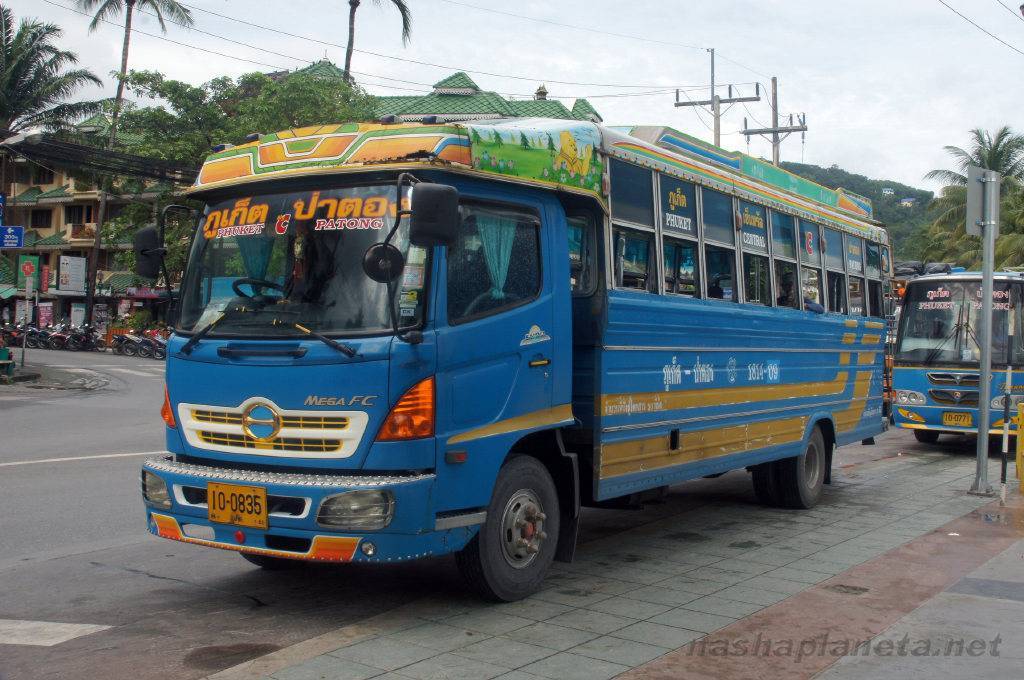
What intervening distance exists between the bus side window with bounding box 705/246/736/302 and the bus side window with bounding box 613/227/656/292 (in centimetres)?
103

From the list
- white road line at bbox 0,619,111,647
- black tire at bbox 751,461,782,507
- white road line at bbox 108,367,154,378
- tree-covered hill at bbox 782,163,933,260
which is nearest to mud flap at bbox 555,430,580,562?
white road line at bbox 0,619,111,647

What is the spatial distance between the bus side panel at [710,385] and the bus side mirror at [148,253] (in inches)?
115

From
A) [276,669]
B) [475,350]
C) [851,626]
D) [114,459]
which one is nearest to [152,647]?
[276,669]

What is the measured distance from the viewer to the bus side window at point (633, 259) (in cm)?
698

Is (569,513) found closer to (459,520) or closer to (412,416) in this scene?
(459,520)

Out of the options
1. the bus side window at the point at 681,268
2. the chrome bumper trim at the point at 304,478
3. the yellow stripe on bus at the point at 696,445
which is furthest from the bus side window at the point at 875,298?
the chrome bumper trim at the point at 304,478

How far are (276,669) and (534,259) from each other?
2800mm

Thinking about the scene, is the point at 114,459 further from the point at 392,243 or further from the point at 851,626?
the point at 851,626

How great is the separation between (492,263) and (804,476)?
5575 mm

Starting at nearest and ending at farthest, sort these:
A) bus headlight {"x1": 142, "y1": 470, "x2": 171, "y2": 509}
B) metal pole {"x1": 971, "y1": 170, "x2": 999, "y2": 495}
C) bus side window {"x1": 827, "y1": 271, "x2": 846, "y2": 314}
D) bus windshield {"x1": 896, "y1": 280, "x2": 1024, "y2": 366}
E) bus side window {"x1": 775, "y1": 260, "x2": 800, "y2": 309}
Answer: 1. bus headlight {"x1": 142, "y1": 470, "x2": 171, "y2": 509}
2. bus side window {"x1": 775, "y1": 260, "x2": 800, "y2": 309}
3. bus side window {"x1": 827, "y1": 271, "x2": 846, "y2": 314}
4. metal pole {"x1": 971, "y1": 170, "x2": 999, "y2": 495}
5. bus windshield {"x1": 896, "y1": 280, "x2": 1024, "y2": 366}

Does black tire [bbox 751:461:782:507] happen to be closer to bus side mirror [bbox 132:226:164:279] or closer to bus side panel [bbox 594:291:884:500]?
bus side panel [bbox 594:291:884:500]

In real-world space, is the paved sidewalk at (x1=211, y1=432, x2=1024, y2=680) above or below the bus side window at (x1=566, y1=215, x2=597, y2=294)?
below

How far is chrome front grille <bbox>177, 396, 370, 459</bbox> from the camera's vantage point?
17.2 feet

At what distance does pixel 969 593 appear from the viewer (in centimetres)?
663
